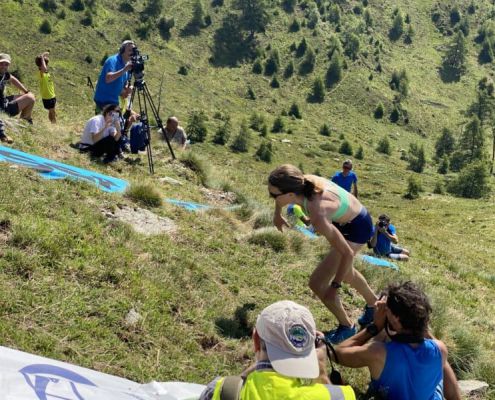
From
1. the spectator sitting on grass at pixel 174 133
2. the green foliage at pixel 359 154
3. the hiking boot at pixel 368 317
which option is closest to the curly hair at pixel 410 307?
the hiking boot at pixel 368 317

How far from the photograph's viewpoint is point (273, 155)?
143 feet

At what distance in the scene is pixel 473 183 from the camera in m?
44.3

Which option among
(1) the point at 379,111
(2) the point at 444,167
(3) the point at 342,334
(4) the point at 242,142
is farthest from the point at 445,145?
(3) the point at 342,334

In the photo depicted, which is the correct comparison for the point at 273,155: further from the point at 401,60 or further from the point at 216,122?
the point at 401,60

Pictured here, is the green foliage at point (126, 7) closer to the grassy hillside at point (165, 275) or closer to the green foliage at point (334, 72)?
the green foliage at point (334, 72)

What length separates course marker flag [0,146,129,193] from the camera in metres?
7.50

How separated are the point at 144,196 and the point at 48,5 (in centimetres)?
5252

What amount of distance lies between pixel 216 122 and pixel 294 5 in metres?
46.5

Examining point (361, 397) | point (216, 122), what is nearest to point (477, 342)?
point (361, 397)

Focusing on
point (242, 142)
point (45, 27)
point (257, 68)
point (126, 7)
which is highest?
point (126, 7)

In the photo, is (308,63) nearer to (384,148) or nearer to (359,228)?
(384,148)

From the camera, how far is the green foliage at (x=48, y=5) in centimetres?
5330

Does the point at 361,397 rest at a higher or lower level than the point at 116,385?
lower

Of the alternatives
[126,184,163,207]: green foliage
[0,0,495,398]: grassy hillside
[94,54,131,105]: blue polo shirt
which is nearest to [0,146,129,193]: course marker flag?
[126,184,163,207]: green foliage
